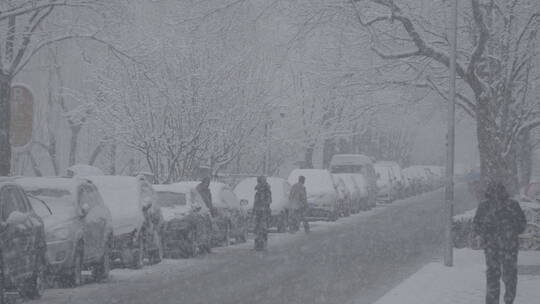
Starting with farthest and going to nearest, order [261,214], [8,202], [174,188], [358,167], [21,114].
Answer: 1. [358,167]
2. [261,214]
3. [174,188]
4. [21,114]
5. [8,202]

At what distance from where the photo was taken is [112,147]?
45.2 meters

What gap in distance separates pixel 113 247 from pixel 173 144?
54.1ft

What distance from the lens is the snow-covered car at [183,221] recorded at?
22906 mm

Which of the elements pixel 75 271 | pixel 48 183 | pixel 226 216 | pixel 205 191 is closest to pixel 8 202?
pixel 75 271

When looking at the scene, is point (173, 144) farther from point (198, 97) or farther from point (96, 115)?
point (96, 115)

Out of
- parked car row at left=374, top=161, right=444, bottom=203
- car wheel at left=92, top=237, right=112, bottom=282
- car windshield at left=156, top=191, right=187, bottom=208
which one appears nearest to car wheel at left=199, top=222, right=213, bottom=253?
car windshield at left=156, top=191, right=187, bottom=208

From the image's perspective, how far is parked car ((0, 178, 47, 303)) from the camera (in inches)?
538

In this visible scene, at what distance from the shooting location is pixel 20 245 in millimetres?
14188

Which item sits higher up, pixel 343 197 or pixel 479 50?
pixel 479 50

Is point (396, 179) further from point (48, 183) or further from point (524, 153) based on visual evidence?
point (48, 183)

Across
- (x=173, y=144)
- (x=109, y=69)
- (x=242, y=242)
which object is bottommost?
(x=242, y=242)

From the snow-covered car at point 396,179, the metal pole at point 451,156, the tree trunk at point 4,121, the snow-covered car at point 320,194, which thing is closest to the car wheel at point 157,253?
the tree trunk at point 4,121

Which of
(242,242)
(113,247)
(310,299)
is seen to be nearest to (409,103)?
(242,242)

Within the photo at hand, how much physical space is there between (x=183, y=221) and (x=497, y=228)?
10.6 metres
